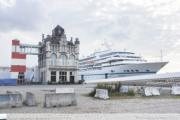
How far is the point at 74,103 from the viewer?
9.18 m

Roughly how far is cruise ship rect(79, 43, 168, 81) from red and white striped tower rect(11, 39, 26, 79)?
1728cm

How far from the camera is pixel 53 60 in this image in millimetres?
44594

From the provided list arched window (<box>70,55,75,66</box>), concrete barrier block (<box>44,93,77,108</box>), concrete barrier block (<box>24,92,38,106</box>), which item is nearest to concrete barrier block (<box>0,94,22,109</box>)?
concrete barrier block (<box>24,92,38,106</box>)

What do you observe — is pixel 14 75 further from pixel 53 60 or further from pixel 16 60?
pixel 53 60

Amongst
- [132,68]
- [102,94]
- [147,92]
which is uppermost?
[132,68]

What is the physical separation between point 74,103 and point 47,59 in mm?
36044

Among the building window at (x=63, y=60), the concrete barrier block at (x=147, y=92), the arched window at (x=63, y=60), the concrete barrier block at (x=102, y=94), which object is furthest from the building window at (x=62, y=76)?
the concrete barrier block at (x=147, y=92)

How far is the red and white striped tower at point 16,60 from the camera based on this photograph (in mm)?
45062

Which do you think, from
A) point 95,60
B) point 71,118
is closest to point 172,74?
point 71,118

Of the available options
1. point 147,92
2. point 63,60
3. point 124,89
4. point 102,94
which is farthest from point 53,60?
point 102,94

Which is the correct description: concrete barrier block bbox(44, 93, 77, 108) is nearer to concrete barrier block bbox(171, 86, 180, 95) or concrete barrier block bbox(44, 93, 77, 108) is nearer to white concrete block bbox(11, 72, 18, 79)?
concrete barrier block bbox(171, 86, 180, 95)

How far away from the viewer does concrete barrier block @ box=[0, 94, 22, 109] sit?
823 cm

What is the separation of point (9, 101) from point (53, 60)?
1443 inches

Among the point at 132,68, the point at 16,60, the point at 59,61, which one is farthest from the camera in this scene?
the point at 132,68
